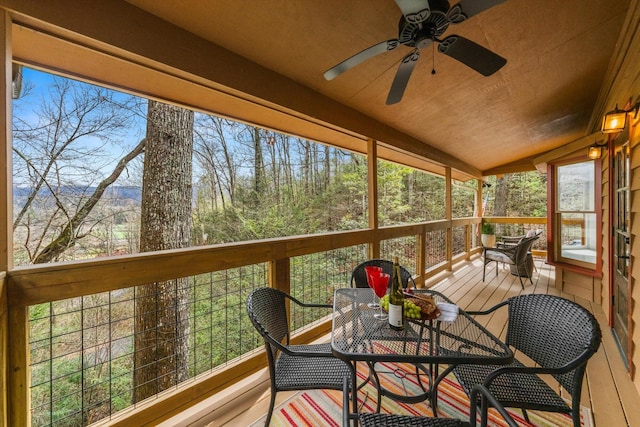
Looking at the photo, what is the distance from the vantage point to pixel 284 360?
1547mm

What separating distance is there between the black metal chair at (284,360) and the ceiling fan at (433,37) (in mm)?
1488

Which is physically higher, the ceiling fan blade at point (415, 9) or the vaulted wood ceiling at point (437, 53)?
the vaulted wood ceiling at point (437, 53)

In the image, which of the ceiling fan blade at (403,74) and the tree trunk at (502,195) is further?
the tree trunk at (502,195)

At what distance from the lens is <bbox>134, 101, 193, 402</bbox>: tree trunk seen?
309 cm

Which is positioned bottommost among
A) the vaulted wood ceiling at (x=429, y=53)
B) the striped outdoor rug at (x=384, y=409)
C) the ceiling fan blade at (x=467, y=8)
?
the striped outdoor rug at (x=384, y=409)

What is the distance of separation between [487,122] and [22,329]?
16.6 ft

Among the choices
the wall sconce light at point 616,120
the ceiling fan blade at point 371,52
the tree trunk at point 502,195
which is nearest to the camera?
the ceiling fan blade at point 371,52

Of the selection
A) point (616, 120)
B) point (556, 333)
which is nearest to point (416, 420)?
point (556, 333)

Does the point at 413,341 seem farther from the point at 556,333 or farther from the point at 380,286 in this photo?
the point at 556,333

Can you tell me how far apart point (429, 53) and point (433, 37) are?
82cm

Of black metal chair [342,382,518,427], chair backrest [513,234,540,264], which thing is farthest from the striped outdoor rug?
chair backrest [513,234,540,264]

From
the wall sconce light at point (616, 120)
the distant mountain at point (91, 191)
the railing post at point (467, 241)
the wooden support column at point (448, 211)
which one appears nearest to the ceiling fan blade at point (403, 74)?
the wall sconce light at point (616, 120)

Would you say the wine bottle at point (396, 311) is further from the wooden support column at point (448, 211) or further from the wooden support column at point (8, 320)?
the wooden support column at point (448, 211)

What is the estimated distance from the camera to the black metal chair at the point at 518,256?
165 inches
